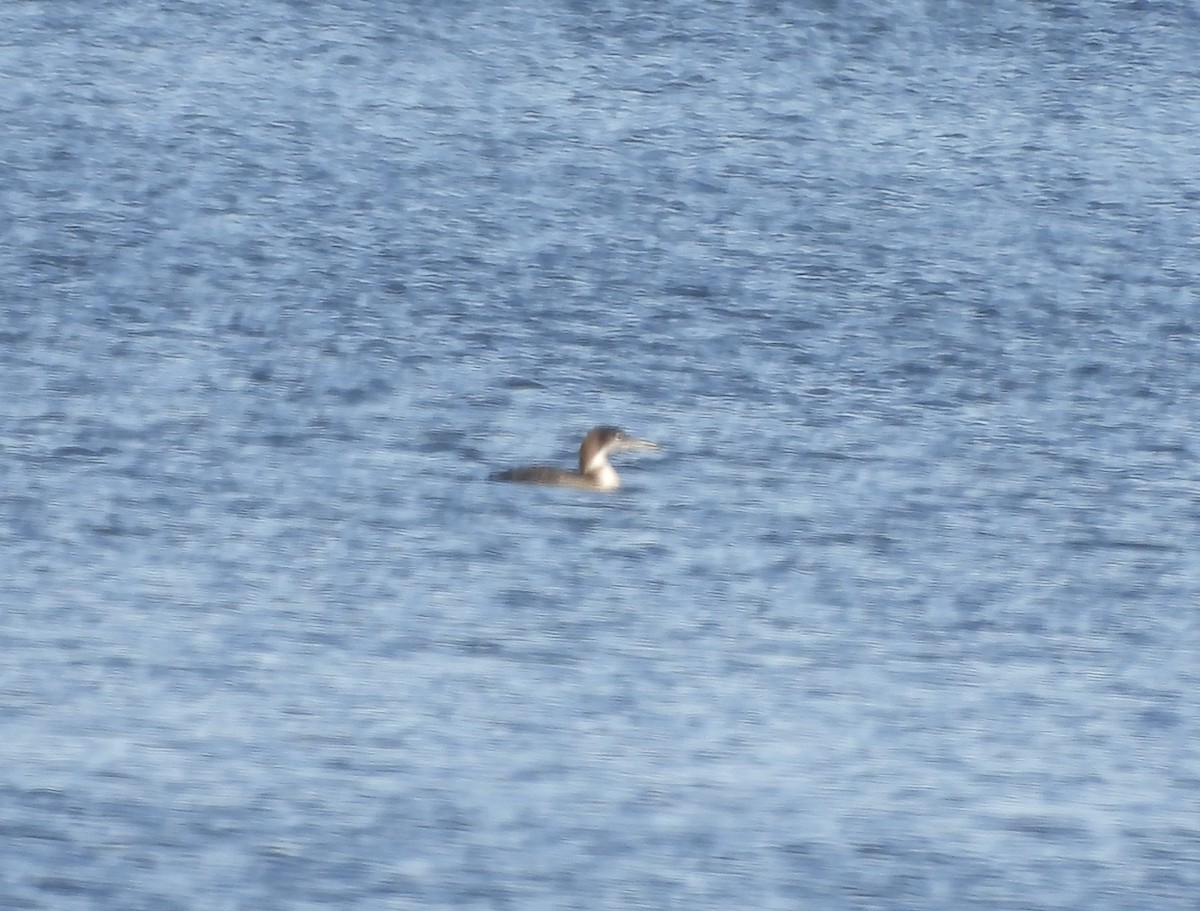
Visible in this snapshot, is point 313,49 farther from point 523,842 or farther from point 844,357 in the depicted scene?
point 523,842

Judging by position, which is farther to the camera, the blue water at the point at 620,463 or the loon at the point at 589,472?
the loon at the point at 589,472

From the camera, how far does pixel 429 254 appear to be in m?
16.8

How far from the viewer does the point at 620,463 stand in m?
12.6

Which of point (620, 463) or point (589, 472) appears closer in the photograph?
point (589, 472)

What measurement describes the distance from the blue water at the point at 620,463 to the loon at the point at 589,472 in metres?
0.08

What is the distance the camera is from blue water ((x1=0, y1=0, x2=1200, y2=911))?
26.6ft

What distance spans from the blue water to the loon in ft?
0.26

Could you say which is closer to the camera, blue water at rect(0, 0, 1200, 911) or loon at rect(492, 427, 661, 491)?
blue water at rect(0, 0, 1200, 911)

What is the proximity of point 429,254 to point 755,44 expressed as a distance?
6.70m

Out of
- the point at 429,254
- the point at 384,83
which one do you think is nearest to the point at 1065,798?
the point at 429,254

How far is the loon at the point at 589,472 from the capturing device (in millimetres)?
11977

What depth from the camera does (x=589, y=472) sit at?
39.4 feet

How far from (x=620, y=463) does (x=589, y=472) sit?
2.11 ft

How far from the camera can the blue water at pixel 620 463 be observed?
8.10 metres
